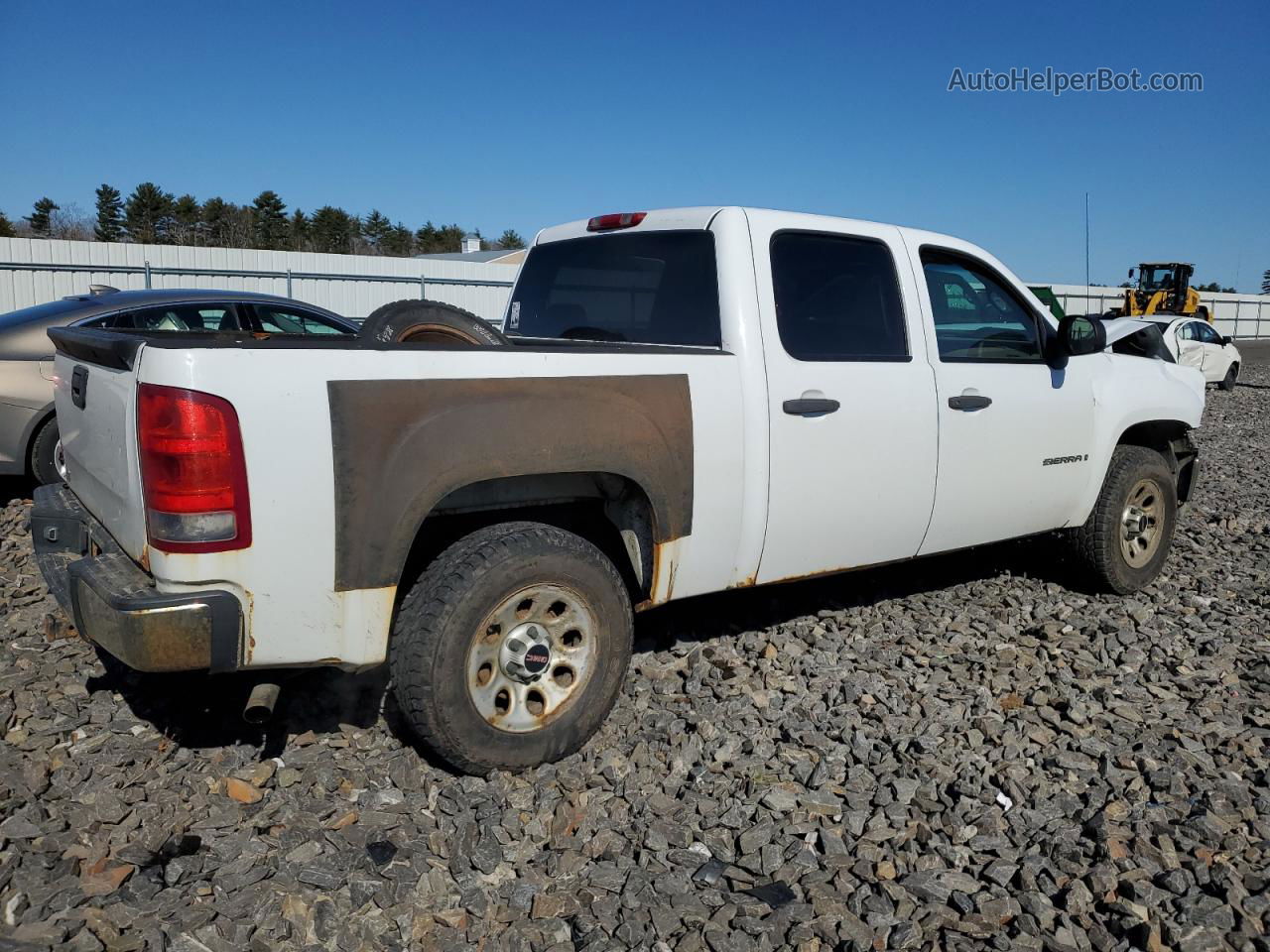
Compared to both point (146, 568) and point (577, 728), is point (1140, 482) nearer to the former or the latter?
point (577, 728)

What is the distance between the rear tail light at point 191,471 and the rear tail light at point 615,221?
2252 millimetres

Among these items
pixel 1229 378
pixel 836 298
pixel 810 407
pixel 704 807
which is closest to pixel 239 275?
pixel 836 298

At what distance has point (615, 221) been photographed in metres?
4.56

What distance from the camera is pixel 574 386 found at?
3.34 meters

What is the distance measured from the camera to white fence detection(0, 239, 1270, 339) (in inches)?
659

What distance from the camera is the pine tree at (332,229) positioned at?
65.1 metres

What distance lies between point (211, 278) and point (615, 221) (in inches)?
620

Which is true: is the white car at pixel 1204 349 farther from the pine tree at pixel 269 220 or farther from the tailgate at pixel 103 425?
Result: the pine tree at pixel 269 220

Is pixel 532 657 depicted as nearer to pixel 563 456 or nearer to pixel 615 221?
pixel 563 456

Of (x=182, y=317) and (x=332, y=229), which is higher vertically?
(x=332, y=229)

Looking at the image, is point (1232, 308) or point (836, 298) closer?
point (836, 298)

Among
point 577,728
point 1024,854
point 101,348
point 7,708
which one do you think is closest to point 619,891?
point 577,728

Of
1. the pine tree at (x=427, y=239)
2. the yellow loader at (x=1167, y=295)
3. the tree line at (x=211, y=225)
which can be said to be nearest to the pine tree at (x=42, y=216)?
the tree line at (x=211, y=225)

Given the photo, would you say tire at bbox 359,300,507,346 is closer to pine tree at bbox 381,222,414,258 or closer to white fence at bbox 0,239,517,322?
white fence at bbox 0,239,517,322
